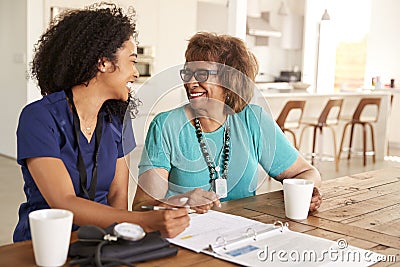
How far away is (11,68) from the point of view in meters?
6.23

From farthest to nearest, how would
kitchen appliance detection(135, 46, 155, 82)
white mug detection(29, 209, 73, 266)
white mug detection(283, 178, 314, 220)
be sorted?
kitchen appliance detection(135, 46, 155, 82) → white mug detection(283, 178, 314, 220) → white mug detection(29, 209, 73, 266)

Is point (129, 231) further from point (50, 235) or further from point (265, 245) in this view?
point (265, 245)

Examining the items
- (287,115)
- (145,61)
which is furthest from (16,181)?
(287,115)

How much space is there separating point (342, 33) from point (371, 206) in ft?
27.2

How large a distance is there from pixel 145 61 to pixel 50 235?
596 cm

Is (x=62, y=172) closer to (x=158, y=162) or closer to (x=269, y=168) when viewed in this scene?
(x=158, y=162)

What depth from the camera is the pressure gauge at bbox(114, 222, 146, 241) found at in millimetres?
1121

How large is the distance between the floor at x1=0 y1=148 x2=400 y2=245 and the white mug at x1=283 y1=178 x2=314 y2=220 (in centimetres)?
37

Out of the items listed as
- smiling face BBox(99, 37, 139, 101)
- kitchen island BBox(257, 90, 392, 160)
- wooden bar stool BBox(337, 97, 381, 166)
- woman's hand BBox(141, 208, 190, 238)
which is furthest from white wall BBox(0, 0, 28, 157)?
woman's hand BBox(141, 208, 190, 238)

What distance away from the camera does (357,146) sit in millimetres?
7324

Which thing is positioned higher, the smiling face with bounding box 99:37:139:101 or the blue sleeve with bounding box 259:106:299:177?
the smiling face with bounding box 99:37:139:101

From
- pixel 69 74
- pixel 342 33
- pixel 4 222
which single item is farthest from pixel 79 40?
pixel 342 33

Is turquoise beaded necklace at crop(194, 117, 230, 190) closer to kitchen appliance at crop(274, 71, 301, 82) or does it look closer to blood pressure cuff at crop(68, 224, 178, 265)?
blood pressure cuff at crop(68, 224, 178, 265)

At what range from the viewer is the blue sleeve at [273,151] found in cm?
193
